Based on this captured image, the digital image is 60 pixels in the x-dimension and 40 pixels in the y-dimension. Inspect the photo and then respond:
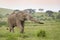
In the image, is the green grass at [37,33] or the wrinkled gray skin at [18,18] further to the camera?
Answer: the wrinkled gray skin at [18,18]

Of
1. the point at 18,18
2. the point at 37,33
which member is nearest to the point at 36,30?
the point at 37,33

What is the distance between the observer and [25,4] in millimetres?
3725

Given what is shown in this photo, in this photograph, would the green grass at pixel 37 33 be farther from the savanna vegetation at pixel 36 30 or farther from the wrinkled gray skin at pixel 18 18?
the wrinkled gray skin at pixel 18 18

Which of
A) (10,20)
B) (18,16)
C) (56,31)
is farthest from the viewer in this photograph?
(10,20)

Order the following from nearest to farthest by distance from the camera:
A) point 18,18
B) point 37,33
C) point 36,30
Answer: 1. point 37,33
2. point 36,30
3. point 18,18

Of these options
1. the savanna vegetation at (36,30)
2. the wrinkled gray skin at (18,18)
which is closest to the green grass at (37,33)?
the savanna vegetation at (36,30)

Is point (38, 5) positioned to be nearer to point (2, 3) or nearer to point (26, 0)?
point (26, 0)

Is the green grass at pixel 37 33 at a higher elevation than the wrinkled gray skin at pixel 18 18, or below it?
below

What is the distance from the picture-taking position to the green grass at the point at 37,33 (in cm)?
314

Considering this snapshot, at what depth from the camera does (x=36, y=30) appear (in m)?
3.63

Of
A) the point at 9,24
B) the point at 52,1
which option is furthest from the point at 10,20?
the point at 52,1

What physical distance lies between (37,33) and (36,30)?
260 millimetres

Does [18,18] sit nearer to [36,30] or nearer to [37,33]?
[36,30]

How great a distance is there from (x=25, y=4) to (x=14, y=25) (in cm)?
56
